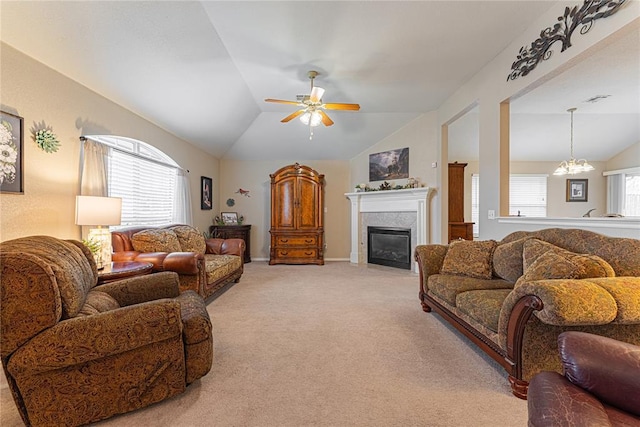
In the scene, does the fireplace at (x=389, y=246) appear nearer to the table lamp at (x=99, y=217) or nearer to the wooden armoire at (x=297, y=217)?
the wooden armoire at (x=297, y=217)

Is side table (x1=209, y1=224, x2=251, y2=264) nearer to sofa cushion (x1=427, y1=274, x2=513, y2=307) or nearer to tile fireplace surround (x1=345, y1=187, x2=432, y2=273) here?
tile fireplace surround (x1=345, y1=187, x2=432, y2=273)

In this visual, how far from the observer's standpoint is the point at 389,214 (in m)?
6.33

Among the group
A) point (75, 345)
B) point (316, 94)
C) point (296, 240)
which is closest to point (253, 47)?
point (316, 94)

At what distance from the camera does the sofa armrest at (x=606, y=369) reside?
1045 mm

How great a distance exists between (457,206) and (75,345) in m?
6.40

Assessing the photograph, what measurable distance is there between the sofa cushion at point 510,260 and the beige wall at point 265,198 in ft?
14.7

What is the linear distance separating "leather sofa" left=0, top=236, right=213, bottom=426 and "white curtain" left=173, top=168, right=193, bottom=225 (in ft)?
10.9

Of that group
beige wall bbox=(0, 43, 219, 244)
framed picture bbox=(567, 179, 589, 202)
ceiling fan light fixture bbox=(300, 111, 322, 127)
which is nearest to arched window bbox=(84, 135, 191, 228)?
beige wall bbox=(0, 43, 219, 244)

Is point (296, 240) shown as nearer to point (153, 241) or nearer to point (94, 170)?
point (153, 241)

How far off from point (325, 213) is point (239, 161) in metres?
2.44

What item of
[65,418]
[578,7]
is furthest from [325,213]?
[65,418]

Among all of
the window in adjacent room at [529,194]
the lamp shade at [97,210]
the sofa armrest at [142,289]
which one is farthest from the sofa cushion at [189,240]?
the window in adjacent room at [529,194]

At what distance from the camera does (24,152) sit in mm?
2414

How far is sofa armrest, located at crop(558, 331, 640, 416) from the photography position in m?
1.04
